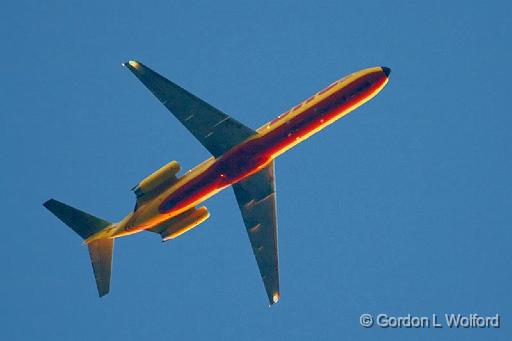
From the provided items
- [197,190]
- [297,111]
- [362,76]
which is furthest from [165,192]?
[362,76]

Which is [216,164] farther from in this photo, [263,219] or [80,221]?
[80,221]

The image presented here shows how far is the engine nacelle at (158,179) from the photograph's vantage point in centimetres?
6819

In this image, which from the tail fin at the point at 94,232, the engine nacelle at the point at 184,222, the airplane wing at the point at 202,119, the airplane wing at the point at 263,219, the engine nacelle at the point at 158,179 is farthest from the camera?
the tail fin at the point at 94,232

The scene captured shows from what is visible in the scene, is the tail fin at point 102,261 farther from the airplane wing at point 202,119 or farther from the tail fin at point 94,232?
the airplane wing at point 202,119

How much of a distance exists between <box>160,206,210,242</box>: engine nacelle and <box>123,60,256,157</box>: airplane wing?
6367 millimetres

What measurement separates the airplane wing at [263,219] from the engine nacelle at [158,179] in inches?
228

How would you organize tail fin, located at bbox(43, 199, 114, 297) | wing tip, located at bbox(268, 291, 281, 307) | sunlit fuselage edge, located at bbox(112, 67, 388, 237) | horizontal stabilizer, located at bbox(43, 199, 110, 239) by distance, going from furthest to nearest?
wing tip, located at bbox(268, 291, 281, 307)
horizontal stabilizer, located at bbox(43, 199, 110, 239)
tail fin, located at bbox(43, 199, 114, 297)
sunlit fuselage edge, located at bbox(112, 67, 388, 237)

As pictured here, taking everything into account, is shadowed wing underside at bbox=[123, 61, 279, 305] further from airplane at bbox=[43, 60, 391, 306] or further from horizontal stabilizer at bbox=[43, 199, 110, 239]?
horizontal stabilizer at bbox=[43, 199, 110, 239]

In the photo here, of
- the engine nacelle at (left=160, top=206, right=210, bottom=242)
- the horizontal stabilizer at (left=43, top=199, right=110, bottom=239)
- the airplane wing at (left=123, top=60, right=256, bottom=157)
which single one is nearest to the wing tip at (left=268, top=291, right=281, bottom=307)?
the engine nacelle at (left=160, top=206, right=210, bottom=242)

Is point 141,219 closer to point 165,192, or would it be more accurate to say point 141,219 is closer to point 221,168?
point 165,192

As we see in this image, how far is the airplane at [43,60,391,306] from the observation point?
6625cm

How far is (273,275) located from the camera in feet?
239

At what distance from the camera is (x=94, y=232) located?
72.3 metres

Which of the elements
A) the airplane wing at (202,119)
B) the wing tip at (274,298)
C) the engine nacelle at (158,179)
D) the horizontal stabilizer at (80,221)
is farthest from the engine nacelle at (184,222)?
the wing tip at (274,298)
